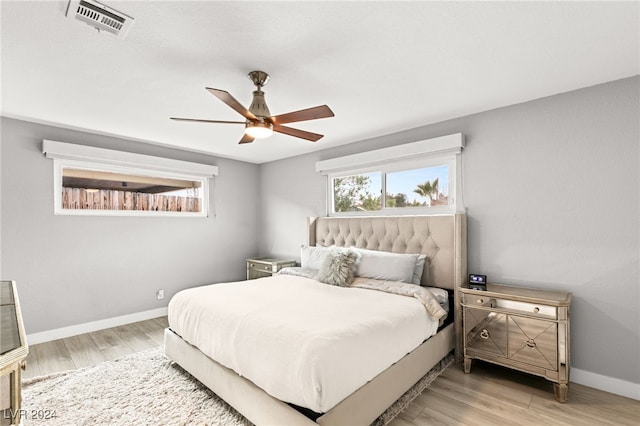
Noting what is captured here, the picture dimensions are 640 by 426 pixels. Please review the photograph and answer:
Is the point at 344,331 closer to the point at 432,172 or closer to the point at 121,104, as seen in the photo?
the point at 432,172

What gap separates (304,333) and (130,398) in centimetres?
157

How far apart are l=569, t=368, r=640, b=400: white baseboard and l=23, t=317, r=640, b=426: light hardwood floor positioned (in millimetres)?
49

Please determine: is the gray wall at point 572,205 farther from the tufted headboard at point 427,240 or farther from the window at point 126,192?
the window at point 126,192

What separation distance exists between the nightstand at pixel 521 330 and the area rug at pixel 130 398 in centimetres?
46

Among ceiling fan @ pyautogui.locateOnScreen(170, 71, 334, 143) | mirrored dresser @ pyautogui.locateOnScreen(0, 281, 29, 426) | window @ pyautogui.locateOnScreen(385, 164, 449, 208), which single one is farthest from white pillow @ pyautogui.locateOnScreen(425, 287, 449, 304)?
mirrored dresser @ pyautogui.locateOnScreen(0, 281, 29, 426)

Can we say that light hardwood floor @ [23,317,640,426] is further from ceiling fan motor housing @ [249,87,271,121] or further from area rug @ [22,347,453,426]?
ceiling fan motor housing @ [249,87,271,121]

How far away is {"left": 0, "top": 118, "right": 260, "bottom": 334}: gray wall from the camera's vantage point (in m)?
3.21

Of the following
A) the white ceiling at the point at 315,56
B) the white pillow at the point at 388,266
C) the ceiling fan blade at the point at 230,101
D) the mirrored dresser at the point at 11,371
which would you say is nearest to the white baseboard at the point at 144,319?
the white pillow at the point at 388,266

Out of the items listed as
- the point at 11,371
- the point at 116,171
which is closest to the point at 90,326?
the point at 116,171

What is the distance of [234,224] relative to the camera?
16.8 ft

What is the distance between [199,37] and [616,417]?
3618mm

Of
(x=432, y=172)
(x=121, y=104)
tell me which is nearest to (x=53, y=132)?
(x=121, y=104)

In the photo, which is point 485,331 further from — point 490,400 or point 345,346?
point 345,346

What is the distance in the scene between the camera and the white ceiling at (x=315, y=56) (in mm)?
1619
